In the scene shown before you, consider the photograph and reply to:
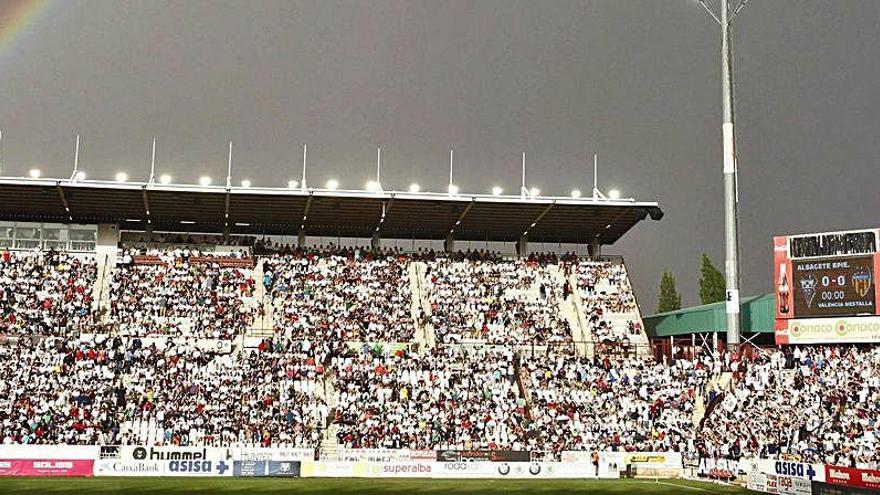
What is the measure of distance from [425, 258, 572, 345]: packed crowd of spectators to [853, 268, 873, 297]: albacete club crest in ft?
53.3

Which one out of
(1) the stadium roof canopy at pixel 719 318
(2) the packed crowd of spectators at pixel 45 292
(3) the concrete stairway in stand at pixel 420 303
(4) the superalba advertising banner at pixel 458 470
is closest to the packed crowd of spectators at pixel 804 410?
(1) the stadium roof canopy at pixel 719 318

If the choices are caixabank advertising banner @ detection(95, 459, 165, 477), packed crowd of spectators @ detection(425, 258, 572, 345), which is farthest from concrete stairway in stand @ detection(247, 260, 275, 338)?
caixabank advertising banner @ detection(95, 459, 165, 477)

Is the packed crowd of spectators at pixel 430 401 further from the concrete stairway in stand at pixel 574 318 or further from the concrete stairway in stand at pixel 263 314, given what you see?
the concrete stairway in stand at pixel 263 314

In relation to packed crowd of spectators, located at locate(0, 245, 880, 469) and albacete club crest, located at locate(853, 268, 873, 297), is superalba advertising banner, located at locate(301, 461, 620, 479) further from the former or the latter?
albacete club crest, located at locate(853, 268, 873, 297)

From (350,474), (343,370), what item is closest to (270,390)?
(343,370)

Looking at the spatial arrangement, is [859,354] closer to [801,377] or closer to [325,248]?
[801,377]

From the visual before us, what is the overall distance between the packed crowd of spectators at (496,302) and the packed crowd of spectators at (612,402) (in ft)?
13.2

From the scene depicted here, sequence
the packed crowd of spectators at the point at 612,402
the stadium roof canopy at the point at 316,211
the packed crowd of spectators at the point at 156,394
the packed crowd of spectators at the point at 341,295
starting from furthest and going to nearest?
1. the stadium roof canopy at the point at 316,211
2. the packed crowd of spectators at the point at 341,295
3. the packed crowd of spectators at the point at 612,402
4. the packed crowd of spectators at the point at 156,394

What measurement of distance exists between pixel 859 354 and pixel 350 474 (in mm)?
28039

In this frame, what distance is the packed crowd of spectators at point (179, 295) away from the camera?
56500 mm

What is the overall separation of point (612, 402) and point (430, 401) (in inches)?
370

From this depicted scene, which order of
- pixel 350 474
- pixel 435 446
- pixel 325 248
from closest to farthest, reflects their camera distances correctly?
pixel 350 474
pixel 435 446
pixel 325 248

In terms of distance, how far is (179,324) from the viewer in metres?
56.8

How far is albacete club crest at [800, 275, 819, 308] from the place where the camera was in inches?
2106
